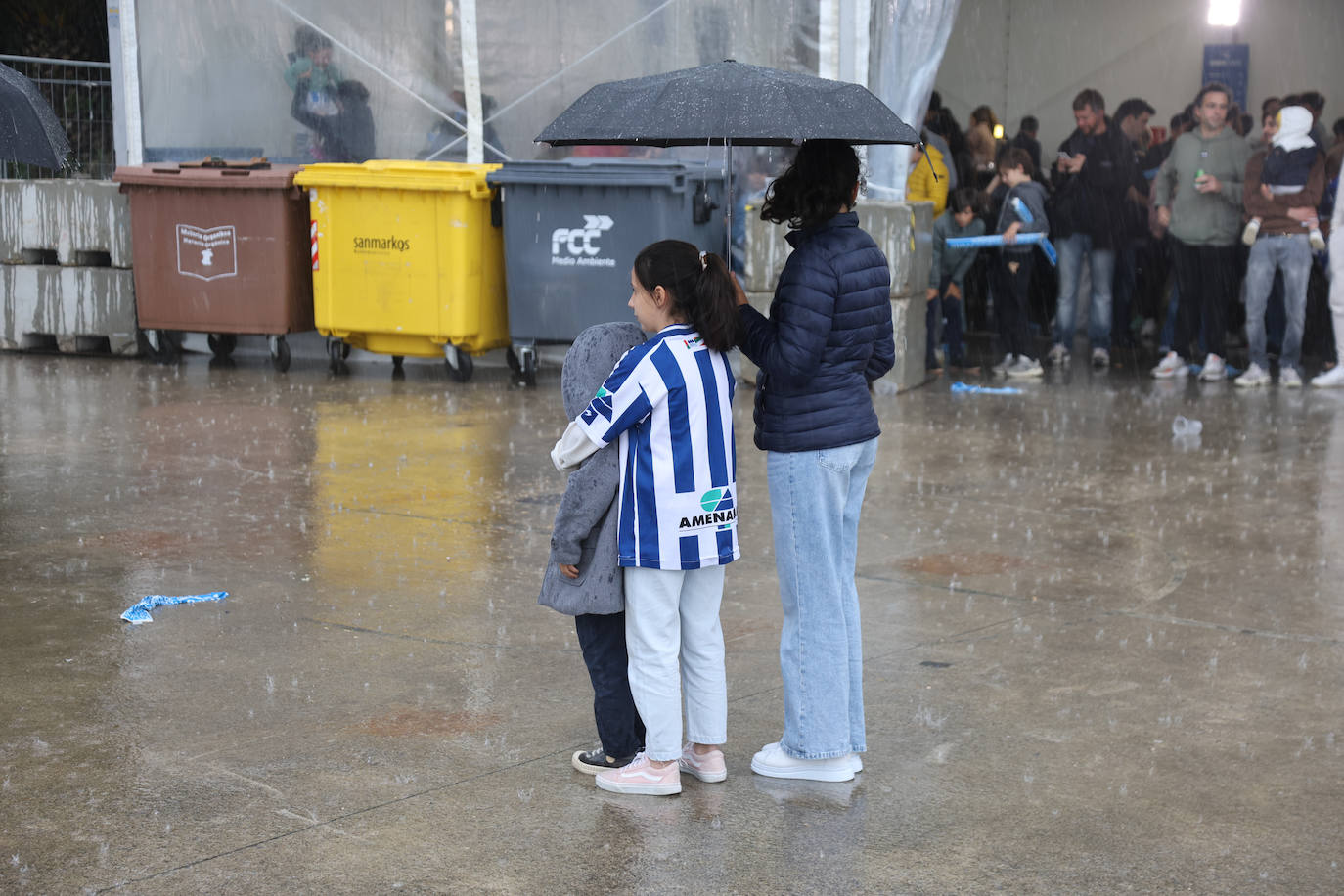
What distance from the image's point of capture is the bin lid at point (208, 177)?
11.6 meters

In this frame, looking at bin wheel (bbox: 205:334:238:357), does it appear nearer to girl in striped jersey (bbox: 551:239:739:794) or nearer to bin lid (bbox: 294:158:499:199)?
bin lid (bbox: 294:158:499:199)


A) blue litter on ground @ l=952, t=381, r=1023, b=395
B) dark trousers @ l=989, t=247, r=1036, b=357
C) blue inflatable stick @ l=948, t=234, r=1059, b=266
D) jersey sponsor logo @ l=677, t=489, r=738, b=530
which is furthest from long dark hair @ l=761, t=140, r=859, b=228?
dark trousers @ l=989, t=247, r=1036, b=357

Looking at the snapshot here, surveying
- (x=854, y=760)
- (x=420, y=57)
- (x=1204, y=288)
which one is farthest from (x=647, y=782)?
(x=420, y=57)

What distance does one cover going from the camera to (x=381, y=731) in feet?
14.5

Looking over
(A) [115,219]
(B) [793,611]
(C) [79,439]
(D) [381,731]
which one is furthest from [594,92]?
(A) [115,219]

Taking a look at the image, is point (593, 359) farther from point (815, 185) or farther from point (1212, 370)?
point (1212, 370)

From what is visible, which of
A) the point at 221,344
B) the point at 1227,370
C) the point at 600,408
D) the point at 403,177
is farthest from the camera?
the point at 221,344

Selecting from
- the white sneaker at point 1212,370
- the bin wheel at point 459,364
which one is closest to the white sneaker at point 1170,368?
the white sneaker at point 1212,370

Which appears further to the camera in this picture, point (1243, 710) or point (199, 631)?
point (199, 631)

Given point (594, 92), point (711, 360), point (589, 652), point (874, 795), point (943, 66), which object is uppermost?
point (943, 66)

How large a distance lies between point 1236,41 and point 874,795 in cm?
1516

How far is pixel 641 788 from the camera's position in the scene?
399 centimetres

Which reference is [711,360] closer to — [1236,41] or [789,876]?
[789,876]

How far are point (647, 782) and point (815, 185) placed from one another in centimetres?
158
